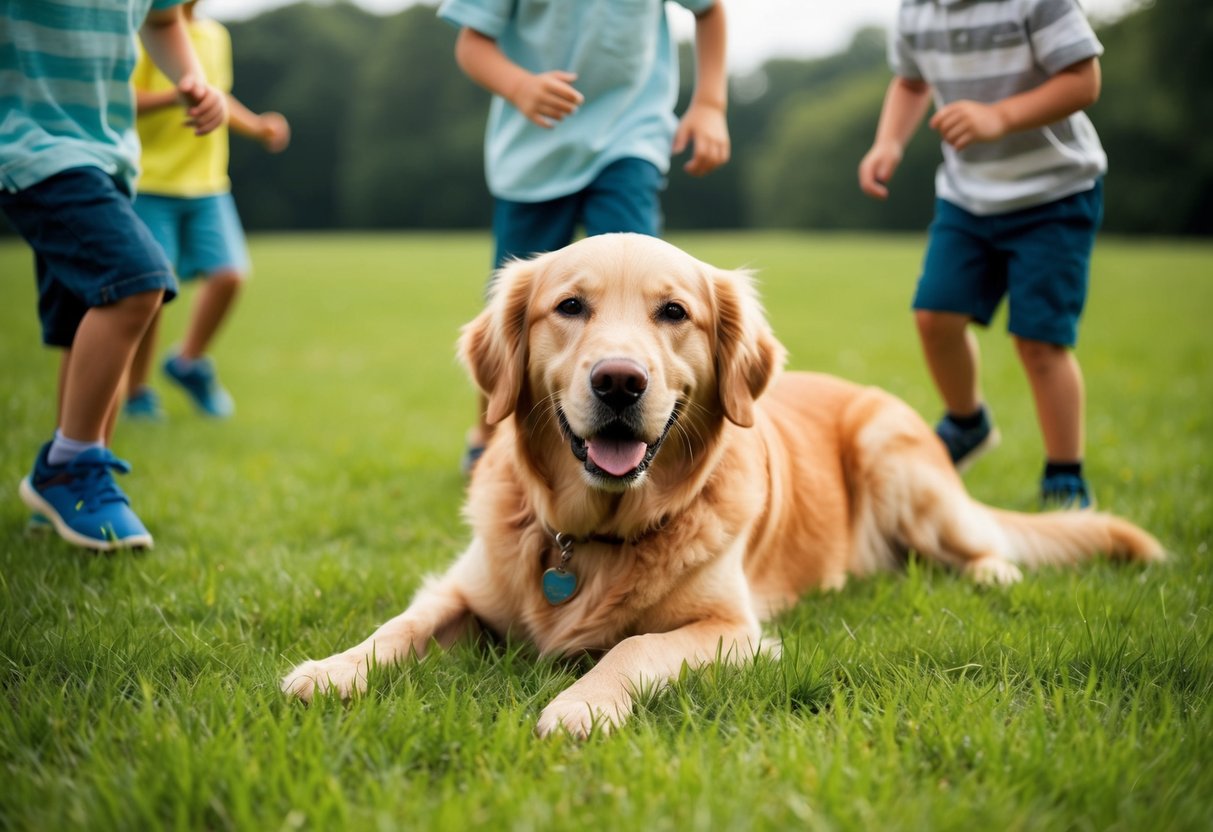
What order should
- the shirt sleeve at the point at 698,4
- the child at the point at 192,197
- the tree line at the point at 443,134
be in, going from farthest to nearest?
the tree line at the point at 443,134 → the child at the point at 192,197 → the shirt sleeve at the point at 698,4

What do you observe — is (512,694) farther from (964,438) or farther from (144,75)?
(144,75)

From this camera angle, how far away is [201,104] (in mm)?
3238

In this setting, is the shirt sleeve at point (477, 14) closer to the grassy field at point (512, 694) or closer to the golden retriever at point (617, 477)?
the golden retriever at point (617, 477)

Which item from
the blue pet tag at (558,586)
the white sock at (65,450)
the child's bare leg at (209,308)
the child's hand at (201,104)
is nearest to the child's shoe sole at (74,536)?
the white sock at (65,450)

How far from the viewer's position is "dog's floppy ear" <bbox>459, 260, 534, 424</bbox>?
2689 millimetres

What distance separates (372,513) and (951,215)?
264 cm

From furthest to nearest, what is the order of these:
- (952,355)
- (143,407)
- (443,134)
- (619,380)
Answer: (443,134) < (143,407) < (952,355) < (619,380)

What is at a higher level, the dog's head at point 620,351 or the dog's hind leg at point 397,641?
the dog's head at point 620,351

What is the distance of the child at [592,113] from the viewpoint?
3539 millimetres

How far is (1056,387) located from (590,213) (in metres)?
1.93

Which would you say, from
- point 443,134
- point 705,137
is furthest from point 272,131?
point 443,134

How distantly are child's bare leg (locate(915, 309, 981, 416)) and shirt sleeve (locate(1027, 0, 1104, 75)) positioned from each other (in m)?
0.98

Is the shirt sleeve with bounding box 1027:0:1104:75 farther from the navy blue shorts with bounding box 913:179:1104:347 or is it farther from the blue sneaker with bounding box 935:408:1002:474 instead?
the blue sneaker with bounding box 935:408:1002:474

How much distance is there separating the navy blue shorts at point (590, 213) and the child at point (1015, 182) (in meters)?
0.90
